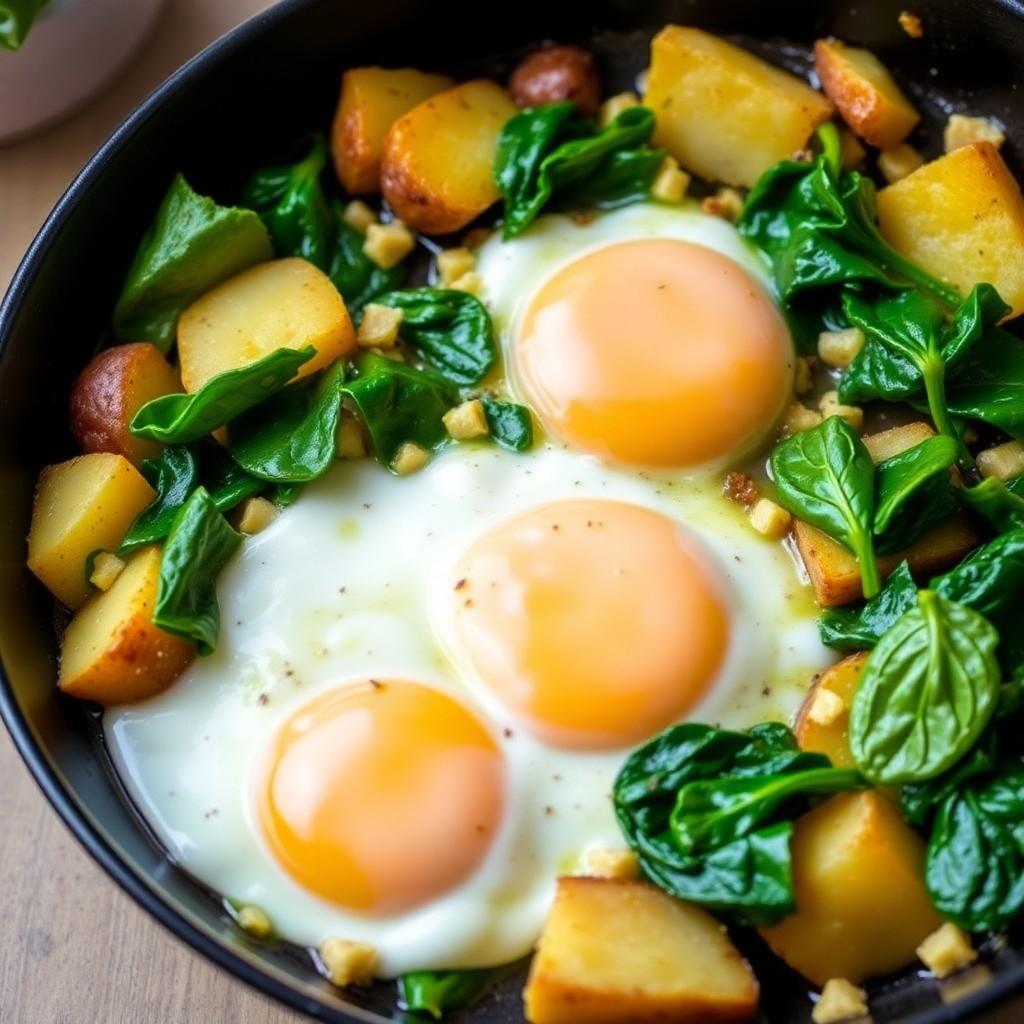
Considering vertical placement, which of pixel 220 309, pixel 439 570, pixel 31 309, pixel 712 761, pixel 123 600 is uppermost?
pixel 31 309

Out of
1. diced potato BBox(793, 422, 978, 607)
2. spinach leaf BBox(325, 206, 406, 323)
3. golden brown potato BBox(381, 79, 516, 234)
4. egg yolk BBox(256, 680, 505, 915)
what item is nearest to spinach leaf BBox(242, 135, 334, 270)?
spinach leaf BBox(325, 206, 406, 323)

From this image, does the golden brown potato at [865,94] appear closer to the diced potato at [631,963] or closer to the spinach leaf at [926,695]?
the spinach leaf at [926,695]

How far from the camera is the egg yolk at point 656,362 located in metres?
2.67

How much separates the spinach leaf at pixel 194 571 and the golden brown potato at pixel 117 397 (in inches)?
9.0

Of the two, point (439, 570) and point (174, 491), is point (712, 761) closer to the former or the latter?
point (439, 570)

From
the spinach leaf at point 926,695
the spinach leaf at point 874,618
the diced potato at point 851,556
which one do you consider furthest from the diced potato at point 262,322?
the spinach leaf at point 926,695

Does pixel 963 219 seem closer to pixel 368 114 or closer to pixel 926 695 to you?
pixel 926 695

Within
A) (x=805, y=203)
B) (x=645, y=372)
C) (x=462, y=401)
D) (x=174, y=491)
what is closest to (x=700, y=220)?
(x=805, y=203)

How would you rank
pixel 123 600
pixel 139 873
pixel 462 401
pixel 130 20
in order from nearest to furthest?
pixel 139 873, pixel 123 600, pixel 462 401, pixel 130 20

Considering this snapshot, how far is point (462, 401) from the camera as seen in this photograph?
280 centimetres

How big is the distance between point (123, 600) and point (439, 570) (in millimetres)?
586

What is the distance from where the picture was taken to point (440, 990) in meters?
2.34

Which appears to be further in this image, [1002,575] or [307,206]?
[307,206]

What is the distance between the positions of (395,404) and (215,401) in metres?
0.35
